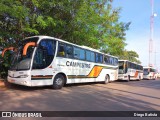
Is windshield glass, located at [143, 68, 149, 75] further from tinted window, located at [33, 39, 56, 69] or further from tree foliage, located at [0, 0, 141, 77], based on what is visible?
tinted window, located at [33, 39, 56, 69]

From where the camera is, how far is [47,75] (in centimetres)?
1283

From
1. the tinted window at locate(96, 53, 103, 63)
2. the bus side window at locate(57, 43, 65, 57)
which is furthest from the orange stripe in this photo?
the bus side window at locate(57, 43, 65, 57)

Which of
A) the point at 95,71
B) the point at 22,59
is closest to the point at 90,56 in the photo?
the point at 95,71

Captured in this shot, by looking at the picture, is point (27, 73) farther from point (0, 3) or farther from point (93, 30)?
point (93, 30)


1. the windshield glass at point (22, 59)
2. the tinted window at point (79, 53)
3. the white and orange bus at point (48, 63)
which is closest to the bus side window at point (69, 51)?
the white and orange bus at point (48, 63)

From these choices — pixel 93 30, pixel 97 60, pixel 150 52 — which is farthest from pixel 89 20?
pixel 150 52

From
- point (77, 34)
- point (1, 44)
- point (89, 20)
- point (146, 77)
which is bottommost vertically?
point (146, 77)

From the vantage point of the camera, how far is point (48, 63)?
12.9 m

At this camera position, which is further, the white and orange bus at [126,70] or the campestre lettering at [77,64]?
the white and orange bus at [126,70]

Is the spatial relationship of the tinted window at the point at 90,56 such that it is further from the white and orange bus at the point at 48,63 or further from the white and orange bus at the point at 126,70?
the white and orange bus at the point at 126,70

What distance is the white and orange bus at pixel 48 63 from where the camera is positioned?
39.4 ft

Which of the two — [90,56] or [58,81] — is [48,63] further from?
[90,56]

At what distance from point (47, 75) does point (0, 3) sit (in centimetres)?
469

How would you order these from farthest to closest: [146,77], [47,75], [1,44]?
[146,77], [1,44], [47,75]
